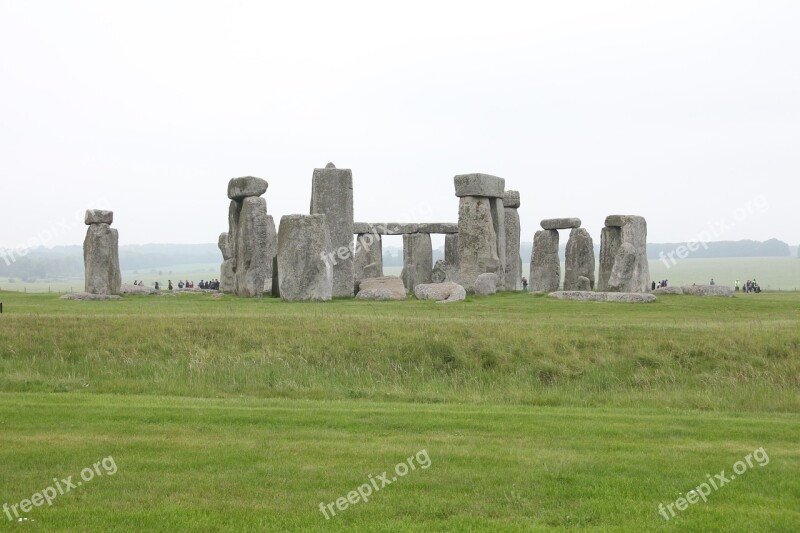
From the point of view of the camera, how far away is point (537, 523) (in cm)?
793

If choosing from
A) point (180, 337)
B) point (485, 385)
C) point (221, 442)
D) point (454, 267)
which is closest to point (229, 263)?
point (454, 267)

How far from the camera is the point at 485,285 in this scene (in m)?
31.3

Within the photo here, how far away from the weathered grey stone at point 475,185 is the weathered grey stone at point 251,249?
7179 millimetres

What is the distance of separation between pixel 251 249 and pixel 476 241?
8142 mm

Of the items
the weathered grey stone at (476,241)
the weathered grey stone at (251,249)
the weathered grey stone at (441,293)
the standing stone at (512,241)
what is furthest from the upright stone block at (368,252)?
the weathered grey stone at (441,293)

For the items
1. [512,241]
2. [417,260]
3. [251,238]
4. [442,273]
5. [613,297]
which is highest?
[512,241]

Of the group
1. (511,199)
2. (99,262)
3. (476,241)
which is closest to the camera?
(99,262)

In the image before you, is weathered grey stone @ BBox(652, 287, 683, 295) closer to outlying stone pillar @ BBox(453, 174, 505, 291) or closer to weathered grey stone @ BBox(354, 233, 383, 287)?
outlying stone pillar @ BBox(453, 174, 505, 291)

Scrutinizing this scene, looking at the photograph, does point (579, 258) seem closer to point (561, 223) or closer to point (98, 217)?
point (561, 223)

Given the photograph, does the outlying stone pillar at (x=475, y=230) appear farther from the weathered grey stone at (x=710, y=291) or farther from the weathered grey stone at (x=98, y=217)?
the weathered grey stone at (x=98, y=217)

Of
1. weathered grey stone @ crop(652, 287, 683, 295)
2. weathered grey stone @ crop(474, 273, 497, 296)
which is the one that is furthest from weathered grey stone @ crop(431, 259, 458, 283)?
weathered grey stone @ crop(652, 287, 683, 295)

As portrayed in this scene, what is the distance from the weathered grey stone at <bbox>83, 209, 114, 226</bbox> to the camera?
32.1 metres

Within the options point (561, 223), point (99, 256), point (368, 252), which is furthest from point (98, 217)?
point (561, 223)

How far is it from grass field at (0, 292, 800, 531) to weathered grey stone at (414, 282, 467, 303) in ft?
11.0
